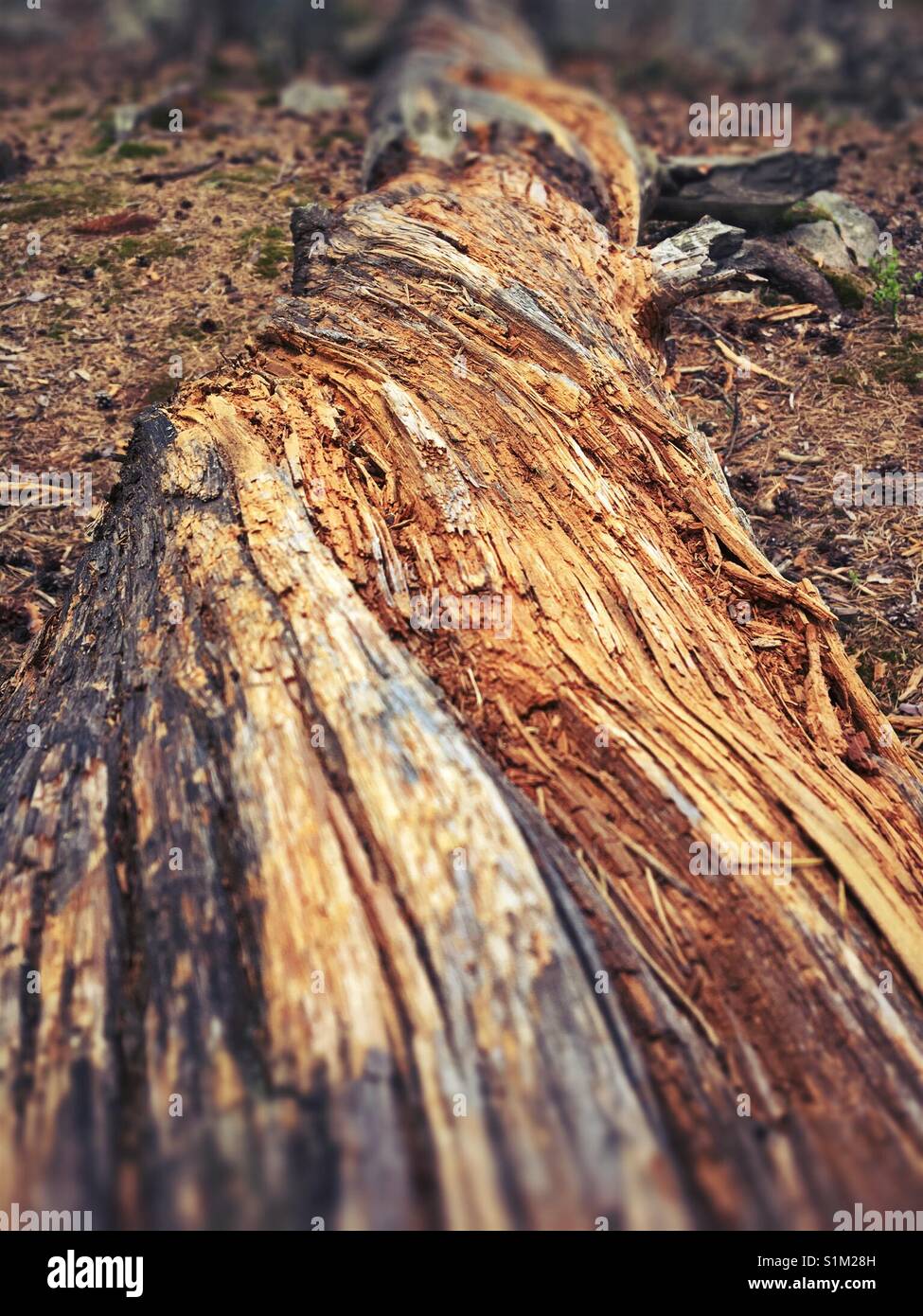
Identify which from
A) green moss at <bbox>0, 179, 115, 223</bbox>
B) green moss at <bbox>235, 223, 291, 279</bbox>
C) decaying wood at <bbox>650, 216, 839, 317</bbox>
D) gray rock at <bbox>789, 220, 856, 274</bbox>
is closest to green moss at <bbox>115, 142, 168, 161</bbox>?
green moss at <bbox>0, 179, 115, 223</bbox>

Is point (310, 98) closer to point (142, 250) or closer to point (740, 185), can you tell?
point (142, 250)

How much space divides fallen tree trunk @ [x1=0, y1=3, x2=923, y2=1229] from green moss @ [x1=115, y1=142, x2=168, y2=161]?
305 inches

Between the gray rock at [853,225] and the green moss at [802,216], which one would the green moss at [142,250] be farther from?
the gray rock at [853,225]

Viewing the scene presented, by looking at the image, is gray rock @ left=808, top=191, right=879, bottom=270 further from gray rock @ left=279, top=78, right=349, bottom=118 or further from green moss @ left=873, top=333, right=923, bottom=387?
gray rock @ left=279, top=78, right=349, bottom=118

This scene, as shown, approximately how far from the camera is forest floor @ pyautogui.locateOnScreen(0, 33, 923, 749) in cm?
628

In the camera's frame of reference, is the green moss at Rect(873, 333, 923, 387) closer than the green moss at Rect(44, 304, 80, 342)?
Yes

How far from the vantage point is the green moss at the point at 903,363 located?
25.4 ft

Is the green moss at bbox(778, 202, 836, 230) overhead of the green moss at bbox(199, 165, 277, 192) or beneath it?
beneath

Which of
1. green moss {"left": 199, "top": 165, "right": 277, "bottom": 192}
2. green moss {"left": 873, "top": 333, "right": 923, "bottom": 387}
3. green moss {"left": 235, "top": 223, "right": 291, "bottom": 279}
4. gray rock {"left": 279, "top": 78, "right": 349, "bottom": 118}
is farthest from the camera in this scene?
gray rock {"left": 279, "top": 78, "right": 349, "bottom": 118}

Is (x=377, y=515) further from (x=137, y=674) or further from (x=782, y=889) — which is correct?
(x=782, y=889)

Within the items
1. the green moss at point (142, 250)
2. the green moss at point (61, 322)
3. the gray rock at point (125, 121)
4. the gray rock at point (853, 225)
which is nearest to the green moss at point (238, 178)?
the green moss at point (142, 250)

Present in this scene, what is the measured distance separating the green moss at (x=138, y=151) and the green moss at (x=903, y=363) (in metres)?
9.23

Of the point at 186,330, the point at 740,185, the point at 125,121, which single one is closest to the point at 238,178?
the point at 125,121
